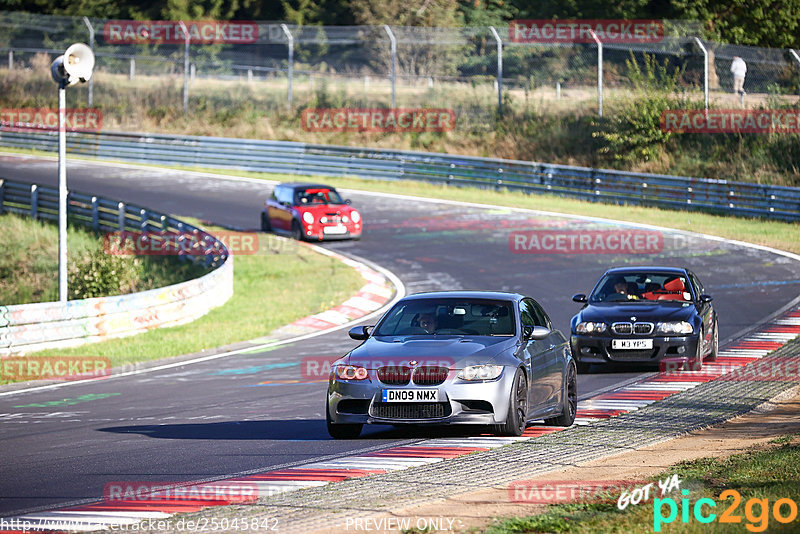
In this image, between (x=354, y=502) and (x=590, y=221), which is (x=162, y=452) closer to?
(x=354, y=502)

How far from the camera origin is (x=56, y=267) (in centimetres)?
3080

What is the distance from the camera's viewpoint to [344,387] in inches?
419

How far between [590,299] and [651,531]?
35.3 feet

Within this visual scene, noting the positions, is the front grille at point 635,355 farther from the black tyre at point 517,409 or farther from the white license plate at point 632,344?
the black tyre at point 517,409

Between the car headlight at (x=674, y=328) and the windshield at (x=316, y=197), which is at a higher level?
the windshield at (x=316, y=197)

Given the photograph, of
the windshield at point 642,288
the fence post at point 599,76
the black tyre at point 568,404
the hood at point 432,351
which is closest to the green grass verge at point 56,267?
the windshield at point 642,288

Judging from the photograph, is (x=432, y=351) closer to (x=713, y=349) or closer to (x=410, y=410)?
(x=410, y=410)

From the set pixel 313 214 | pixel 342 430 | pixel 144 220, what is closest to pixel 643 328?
pixel 342 430

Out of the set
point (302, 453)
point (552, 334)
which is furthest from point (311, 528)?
point (552, 334)

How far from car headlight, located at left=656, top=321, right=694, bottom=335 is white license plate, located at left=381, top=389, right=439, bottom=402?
6583 mm

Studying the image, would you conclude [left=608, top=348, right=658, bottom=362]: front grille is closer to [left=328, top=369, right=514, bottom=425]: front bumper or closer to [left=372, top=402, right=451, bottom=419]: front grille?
[left=328, top=369, right=514, bottom=425]: front bumper

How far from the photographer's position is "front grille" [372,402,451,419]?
412 inches

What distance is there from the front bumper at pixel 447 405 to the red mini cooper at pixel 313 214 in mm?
20563

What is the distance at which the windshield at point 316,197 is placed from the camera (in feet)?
102
